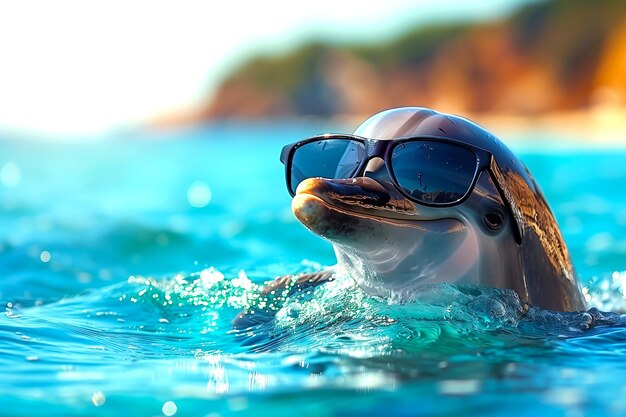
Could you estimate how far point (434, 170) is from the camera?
9.98 ft

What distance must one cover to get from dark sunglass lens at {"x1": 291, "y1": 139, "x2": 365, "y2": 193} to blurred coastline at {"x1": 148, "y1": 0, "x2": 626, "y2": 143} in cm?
2012

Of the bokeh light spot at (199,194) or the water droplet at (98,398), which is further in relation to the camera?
the bokeh light spot at (199,194)

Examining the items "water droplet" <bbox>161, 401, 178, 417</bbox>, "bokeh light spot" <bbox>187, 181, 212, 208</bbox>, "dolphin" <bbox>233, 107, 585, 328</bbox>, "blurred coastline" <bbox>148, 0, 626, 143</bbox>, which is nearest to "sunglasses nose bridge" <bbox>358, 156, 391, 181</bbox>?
"dolphin" <bbox>233, 107, 585, 328</bbox>

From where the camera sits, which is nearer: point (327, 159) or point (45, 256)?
point (327, 159)

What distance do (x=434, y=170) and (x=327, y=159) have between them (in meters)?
0.40

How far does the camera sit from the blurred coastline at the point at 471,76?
134 feet

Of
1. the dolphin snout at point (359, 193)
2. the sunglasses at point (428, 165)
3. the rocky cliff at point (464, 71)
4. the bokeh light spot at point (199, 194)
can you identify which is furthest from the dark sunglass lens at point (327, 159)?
the rocky cliff at point (464, 71)

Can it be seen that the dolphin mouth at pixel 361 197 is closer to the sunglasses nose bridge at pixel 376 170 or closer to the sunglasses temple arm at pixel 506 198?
the sunglasses nose bridge at pixel 376 170

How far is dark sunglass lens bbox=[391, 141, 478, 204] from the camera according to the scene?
303 centimetres

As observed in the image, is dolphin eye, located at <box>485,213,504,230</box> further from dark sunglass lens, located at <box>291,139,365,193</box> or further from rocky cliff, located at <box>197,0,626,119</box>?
rocky cliff, located at <box>197,0,626,119</box>

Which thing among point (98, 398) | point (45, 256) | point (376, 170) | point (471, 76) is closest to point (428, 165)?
point (376, 170)

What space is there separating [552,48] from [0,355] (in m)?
49.5

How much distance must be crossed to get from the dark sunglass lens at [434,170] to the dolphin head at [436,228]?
0.04m

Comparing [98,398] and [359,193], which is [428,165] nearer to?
[359,193]
